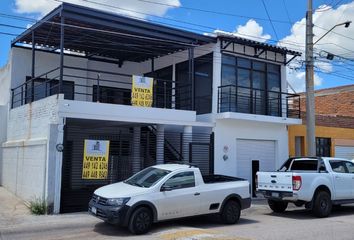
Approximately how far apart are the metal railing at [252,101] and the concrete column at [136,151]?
3670mm

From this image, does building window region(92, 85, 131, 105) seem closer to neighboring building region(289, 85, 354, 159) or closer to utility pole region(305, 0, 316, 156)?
utility pole region(305, 0, 316, 156)

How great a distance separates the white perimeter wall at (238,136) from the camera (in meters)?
18.2

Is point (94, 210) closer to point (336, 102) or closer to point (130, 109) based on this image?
point (130, 109)

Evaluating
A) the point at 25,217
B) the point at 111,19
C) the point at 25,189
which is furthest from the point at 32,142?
the point at 111,19

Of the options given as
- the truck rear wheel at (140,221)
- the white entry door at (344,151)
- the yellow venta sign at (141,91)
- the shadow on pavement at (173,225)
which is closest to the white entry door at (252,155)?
the yellow venta sign at (141,91)

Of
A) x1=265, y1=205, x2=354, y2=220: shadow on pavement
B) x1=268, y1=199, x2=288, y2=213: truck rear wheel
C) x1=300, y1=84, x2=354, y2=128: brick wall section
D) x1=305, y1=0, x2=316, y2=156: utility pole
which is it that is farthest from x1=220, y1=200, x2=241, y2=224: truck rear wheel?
x1=300, y1=84, x2=354, y2=128: brick wall section

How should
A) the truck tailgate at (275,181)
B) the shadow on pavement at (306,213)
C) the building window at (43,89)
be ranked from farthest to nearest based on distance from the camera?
the building window at (43,89) → the shadow on pavement at (306,213) → the truck tailgate at (275,181)

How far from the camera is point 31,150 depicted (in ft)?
51.3

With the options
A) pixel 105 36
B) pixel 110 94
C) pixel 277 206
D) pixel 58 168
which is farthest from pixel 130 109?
pixel 110 94

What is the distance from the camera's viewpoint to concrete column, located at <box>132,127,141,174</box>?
16.5m

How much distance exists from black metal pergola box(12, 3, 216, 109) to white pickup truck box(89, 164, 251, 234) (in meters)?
4.95

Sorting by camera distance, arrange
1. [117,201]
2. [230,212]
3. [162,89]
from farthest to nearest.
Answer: [162,89]
[230,212]
[117,201]

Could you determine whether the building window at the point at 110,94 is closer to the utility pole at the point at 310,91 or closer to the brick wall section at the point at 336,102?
the utility pole at the point at 310,91

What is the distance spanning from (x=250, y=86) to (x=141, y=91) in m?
6.07
